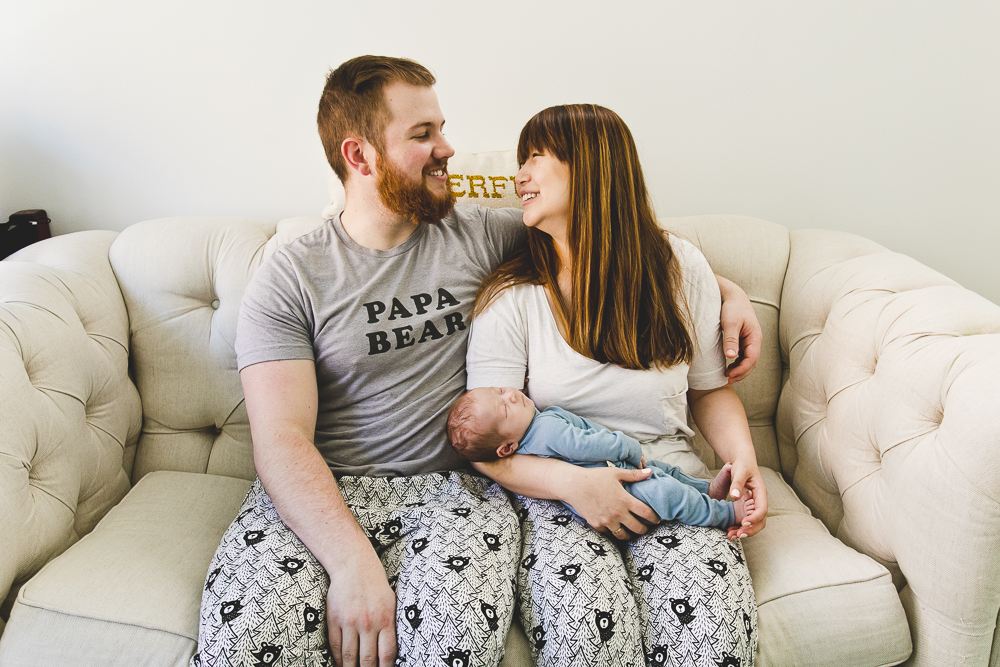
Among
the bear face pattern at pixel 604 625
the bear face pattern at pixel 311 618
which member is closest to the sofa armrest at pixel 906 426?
the bear face pattern at pixel 604 625

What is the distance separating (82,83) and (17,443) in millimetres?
1163

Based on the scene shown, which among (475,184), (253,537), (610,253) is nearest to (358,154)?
(475,184)

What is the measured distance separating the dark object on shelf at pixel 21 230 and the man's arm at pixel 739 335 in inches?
72.9

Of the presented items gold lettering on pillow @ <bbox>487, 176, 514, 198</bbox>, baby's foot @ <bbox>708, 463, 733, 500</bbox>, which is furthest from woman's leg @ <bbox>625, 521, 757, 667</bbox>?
gold lettering on pillow @ <bbox>487, 176, 514, 198</bbox>

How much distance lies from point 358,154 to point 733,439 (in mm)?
996

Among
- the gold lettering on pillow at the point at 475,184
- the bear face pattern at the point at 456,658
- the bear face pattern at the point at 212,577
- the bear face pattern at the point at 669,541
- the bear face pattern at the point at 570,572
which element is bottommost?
the bear face pattern at the point at 456,658

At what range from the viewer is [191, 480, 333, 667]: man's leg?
1.05 m

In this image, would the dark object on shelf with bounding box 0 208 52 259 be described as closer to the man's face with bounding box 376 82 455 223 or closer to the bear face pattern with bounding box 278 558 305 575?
the man's face with bounding box 376 82 455 223

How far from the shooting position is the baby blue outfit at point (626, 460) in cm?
125

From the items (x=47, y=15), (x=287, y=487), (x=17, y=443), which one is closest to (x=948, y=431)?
(x=287, y=487)

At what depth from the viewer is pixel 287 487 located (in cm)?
125

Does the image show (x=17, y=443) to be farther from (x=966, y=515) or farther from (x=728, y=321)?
(x=966, y=515)

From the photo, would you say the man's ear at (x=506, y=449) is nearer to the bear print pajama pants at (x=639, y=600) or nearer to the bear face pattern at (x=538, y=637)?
the bear print pajama pants at (x=639, y=600)

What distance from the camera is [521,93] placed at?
6.44 ft
